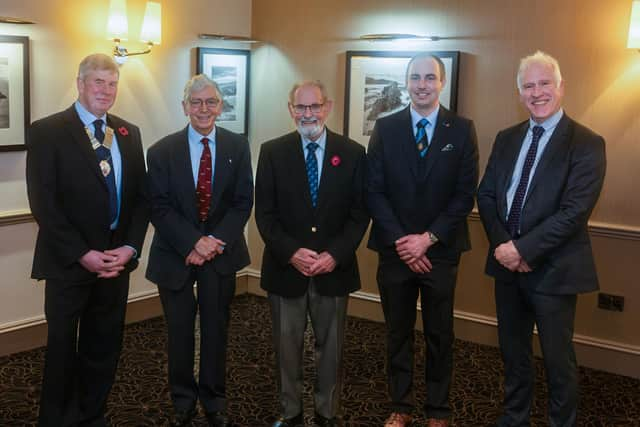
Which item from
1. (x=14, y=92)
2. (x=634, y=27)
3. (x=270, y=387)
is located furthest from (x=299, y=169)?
(x=634, y=27)

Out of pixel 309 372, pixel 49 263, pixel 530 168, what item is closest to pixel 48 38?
pixel 49 263

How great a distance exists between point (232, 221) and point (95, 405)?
3.66 feet

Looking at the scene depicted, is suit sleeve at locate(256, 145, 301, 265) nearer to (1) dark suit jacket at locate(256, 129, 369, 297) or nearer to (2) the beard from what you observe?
(1) dark suit jacket at locate(256, 129, 369, 297)

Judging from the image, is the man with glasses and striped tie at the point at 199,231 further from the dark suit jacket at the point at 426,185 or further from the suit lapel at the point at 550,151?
the suit lapel at the point at 550,151

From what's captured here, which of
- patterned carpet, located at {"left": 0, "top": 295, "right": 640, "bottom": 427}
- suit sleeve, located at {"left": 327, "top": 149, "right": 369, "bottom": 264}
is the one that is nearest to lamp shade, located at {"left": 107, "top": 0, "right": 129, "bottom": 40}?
patterned carpet, located at {"left": 0, "top": 295, "right": 640, "bottom": 427}

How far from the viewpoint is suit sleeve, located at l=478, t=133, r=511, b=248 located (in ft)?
11.3

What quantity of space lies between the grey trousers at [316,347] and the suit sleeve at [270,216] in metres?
0.21

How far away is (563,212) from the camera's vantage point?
3227 mm

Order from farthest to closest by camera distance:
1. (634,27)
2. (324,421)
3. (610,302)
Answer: (610,302) → (634,27) → (324,421)

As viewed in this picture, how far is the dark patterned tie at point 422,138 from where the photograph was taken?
3508 millimetres

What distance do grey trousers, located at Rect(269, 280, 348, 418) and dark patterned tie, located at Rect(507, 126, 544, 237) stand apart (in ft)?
2.87

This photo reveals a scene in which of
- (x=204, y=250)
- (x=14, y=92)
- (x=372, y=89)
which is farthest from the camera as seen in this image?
(x=372, y=89)

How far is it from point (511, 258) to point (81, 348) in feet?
6.80

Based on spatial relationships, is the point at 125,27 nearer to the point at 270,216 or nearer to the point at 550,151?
the point at 270,216
